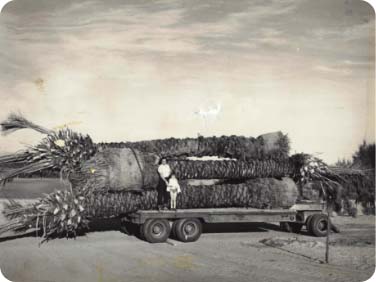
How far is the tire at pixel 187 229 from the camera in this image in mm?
12391

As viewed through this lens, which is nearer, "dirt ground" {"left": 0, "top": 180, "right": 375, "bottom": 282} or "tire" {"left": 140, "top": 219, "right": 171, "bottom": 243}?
"dirt ground" {"left": 0, "top": 180, "right": 375, "bottom": 282}

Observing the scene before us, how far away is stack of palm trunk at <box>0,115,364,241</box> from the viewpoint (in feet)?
38.3

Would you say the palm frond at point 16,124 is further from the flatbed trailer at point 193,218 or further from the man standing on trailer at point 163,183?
the flatbed trailer at point 193,218

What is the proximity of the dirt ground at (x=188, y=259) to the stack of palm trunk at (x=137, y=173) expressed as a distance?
2.31 ft

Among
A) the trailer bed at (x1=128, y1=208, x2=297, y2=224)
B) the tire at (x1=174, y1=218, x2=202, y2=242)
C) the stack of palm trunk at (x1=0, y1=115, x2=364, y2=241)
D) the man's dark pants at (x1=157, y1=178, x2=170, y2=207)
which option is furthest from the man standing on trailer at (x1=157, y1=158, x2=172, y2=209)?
the tire at (x1=174, y1=218, x2=202, y2=242)

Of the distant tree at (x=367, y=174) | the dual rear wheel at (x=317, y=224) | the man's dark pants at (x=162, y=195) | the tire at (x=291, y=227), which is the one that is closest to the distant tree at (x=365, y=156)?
the distant tree at (x=367, y=174)

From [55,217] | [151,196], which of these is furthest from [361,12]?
[55,217]

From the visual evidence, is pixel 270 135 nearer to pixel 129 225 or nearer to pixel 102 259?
pixel 129 225

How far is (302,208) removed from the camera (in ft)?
45.6

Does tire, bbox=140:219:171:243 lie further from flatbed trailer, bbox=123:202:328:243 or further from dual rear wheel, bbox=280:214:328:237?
dual rear wheel, bbox=280:214:328:237

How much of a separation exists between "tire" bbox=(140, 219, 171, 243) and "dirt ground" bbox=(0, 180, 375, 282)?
0.19 meters

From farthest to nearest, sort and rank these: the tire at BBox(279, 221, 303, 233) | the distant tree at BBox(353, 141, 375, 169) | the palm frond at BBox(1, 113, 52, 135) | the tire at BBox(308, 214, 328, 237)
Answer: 1. the tire at BBox(279, 221, 303, 233)
2. the tire at BBox(308, 214, 328, 237)
3. the distant tree at BBox(353, 141, 375, 169)
4. the palm frond at BBox(1, 113, 52, 135)

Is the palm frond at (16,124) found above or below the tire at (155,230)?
above

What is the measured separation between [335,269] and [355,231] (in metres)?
4.37
